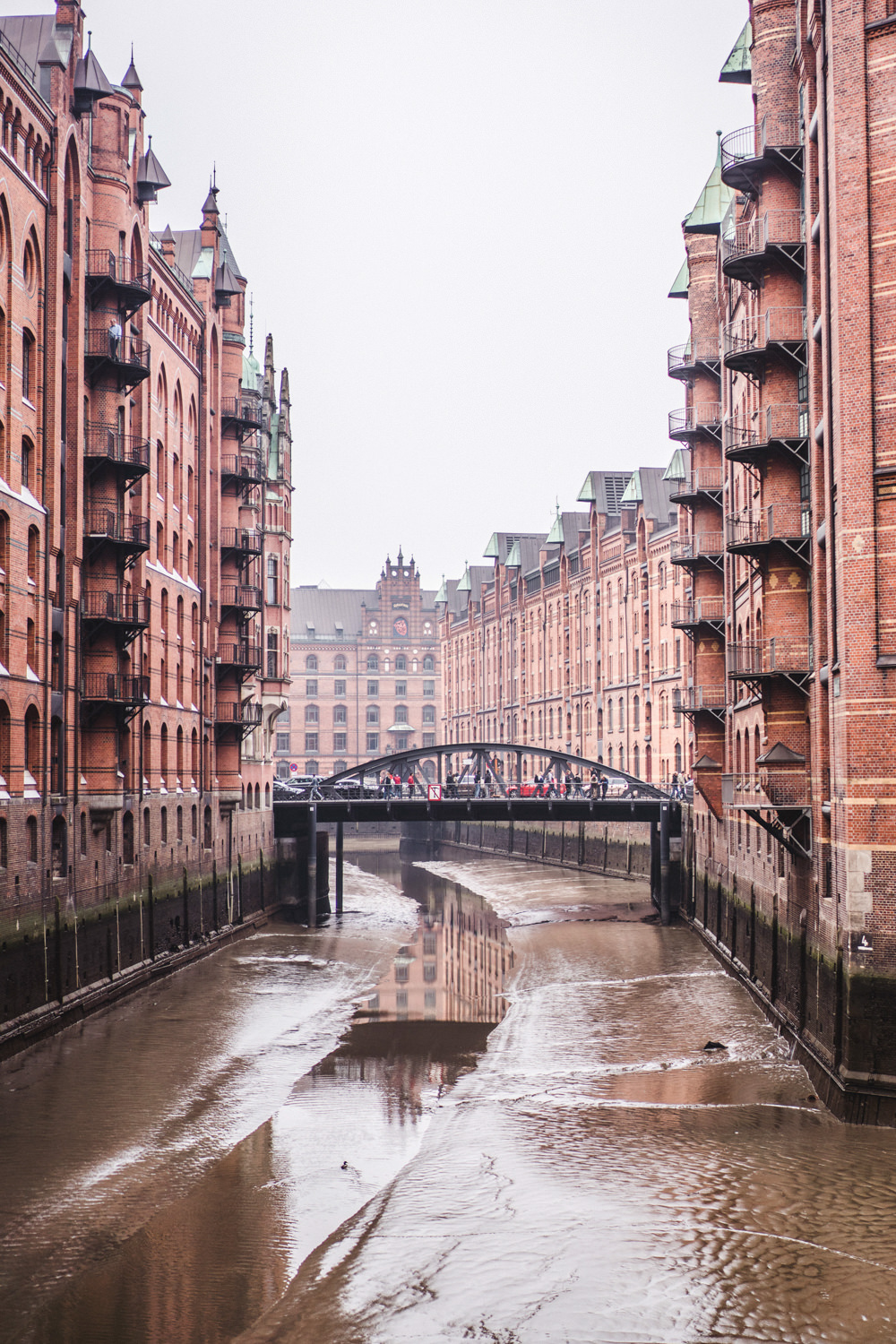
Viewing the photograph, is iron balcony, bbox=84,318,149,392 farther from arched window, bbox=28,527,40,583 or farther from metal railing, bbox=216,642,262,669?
metal railing, bbox=216,642,262,669

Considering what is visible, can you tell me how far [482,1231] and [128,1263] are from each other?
161 inches

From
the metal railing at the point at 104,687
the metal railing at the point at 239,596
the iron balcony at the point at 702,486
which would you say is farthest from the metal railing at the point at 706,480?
the metal railing at the point at 104,687

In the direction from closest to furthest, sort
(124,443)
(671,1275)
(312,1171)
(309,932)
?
(671,1275)
(312,1171)
(124,443)
(309,932)

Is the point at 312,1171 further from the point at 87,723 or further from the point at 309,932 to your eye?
the point at 309,932

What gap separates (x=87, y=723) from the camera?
32656mm

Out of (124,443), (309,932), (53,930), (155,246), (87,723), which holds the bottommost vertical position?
(309,932)

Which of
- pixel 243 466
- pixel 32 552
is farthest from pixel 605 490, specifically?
pixel 32 552

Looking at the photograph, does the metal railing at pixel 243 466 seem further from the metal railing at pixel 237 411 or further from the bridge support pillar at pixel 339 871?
the bridge support pillar at pixel 339 871

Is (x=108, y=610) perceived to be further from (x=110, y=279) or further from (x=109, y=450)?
(x=110, y=279)

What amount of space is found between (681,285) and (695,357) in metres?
5.22

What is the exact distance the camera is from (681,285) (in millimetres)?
45656

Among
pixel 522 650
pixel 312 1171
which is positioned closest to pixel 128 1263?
pixel 312 1171

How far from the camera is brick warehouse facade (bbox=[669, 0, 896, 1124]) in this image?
2100cm

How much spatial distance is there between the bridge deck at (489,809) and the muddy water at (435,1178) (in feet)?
66.4
